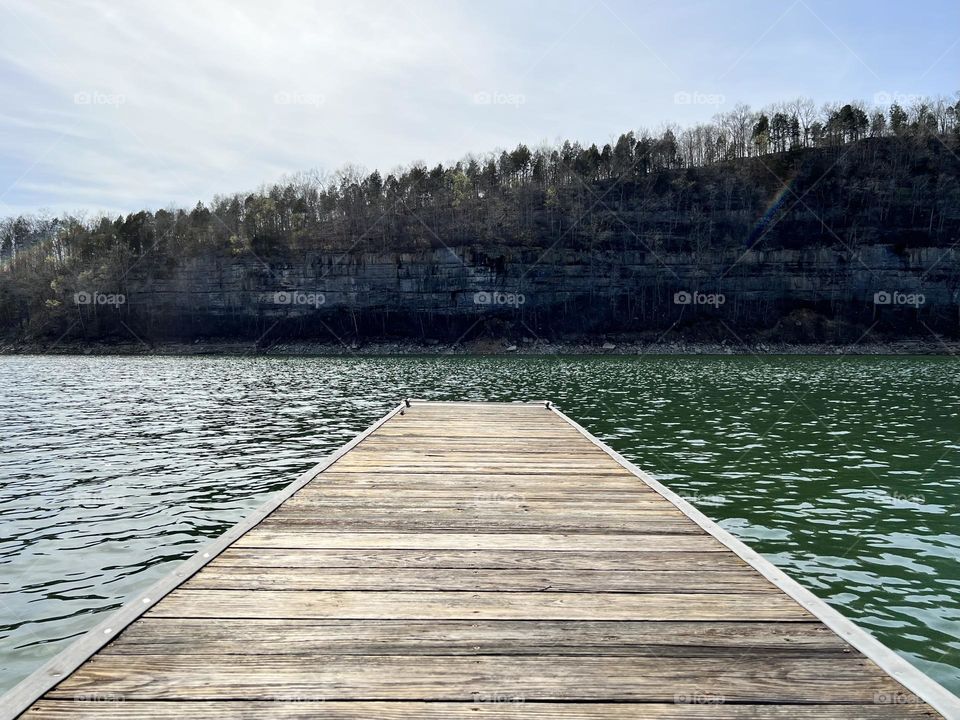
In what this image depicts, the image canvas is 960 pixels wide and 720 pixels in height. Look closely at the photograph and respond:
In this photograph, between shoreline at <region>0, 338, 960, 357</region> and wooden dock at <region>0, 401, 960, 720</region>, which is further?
Answer: shoreline at <region>0, 338, 960, 357</region>

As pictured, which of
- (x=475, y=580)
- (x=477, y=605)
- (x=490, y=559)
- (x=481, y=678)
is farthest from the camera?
(x=490, y=559)

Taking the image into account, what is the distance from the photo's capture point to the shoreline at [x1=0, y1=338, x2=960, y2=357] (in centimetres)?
6631

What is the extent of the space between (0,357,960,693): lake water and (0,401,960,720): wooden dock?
213 cm

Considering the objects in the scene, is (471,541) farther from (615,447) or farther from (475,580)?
(615,447)

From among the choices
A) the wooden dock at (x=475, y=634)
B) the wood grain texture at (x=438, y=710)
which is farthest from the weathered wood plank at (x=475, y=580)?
the wood grain texture at (x=438, y=710)

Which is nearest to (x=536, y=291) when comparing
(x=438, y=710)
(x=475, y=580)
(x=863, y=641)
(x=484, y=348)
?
(x=484, y=348)

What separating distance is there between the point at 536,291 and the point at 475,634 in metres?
74.0

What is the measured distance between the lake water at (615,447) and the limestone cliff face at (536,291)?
51576 millimetres

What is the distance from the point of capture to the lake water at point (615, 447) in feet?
19.7

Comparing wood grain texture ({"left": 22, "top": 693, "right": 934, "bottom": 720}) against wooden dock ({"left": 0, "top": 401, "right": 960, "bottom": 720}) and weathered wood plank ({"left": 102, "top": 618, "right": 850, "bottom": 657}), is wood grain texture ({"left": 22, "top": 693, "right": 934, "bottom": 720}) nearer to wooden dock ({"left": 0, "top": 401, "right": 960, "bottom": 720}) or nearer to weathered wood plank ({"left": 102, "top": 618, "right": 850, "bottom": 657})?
wooden dock ({"left": 0, "top": 401, "right": 960, "bottom": 720})

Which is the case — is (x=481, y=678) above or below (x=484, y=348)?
below

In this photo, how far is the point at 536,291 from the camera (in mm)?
76250

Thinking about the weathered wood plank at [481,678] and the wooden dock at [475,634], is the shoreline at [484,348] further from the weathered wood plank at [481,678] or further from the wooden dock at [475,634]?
the weathered wood plank at [481,678]

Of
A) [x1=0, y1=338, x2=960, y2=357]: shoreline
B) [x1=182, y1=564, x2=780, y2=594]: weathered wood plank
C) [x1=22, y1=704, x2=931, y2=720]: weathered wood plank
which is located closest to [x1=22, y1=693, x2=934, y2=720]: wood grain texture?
[x1=22, y1=704, x2=931, y2=720]: weathered wood plank
